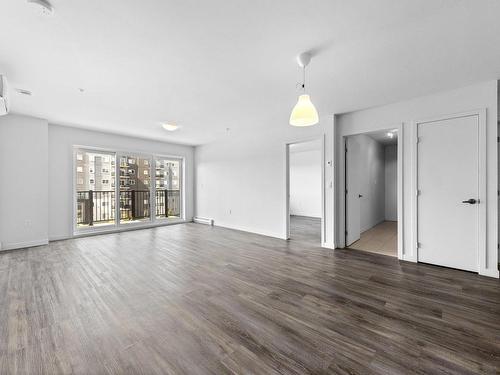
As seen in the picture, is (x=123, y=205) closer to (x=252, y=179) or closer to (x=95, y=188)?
(x=95, y=188)

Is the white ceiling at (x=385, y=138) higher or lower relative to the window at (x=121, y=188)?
higher

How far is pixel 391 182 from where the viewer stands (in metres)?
7.49

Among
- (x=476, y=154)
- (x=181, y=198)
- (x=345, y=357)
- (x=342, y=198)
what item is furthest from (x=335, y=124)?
(x=181, y=198)

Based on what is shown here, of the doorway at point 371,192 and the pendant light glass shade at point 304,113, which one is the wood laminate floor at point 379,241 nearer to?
the doorway at point 371,192

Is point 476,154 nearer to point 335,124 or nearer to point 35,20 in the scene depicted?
point 335,124

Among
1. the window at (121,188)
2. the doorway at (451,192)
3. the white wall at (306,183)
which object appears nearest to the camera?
the doorway at (451,192)

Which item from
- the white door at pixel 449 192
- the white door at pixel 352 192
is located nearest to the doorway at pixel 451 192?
the white door at pixel 449 192

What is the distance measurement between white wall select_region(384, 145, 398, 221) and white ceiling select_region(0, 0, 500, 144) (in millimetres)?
4613

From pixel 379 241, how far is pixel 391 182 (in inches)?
142

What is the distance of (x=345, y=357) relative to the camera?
1575 millimetres

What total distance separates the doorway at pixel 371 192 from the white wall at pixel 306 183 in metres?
2.10

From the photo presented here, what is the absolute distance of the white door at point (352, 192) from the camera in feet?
14.7

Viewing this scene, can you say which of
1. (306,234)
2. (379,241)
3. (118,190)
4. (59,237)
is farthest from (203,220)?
(379,241)

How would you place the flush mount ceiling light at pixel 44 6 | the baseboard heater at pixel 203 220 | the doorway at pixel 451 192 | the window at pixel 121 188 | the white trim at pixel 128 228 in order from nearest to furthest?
the flush mount ceiling light at pixel 44 6 → the doorway at pixel 451 192 → the white trim at pixel 128 228 → the window at pixel 121 188 → the baseboard heater at pixel 203 220
